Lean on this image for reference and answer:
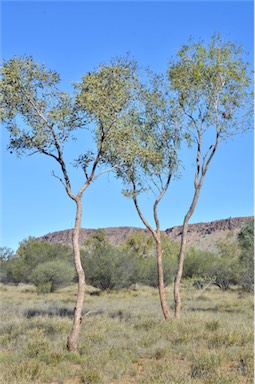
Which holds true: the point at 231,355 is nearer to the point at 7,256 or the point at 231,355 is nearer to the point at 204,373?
the point at 204,373

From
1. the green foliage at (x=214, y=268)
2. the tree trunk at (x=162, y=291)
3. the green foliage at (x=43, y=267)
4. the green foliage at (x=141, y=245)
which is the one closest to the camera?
the tree trunk at (x=162, y=291)

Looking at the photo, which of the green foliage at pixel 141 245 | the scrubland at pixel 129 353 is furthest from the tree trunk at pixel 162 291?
the green foliage at pixel 141 245

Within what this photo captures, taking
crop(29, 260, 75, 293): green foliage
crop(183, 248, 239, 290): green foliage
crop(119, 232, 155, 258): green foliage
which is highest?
crop(119, 232, 155, 258): green foliage

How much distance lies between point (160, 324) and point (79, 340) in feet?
13.2

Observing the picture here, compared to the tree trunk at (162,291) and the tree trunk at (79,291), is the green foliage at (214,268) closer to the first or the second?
the tree trunk at (162,291)

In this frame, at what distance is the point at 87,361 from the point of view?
12.1m

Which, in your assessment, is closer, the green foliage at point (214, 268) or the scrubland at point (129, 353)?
the scrubland at point (129, 353)

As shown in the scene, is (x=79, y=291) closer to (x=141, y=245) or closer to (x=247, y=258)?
(x=247, y=258)

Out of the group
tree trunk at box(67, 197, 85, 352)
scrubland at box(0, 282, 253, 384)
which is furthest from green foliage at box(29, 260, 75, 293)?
tree trunk at box(67, 197, 85, 352)

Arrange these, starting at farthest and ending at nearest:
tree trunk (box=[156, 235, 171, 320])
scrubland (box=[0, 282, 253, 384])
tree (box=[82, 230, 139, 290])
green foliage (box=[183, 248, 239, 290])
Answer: green foliage (box=[183, 248, 239, 290]) → tree (box=[82, 230, 139, 290]) → tree trunk (box=[156, 235, 171, 320]) → scrubland (box=[0, 282, 253, 384])

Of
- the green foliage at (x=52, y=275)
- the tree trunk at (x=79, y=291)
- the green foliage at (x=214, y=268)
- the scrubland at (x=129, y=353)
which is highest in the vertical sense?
the green foliage at (x=214, y=268)

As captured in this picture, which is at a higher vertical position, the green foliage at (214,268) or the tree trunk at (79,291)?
the green foliage at (214,268)

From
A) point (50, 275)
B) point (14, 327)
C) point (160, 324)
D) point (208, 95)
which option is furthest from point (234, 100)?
point (50, 275)

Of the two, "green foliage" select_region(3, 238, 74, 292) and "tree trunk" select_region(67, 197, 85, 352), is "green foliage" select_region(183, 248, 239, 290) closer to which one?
"green foliage" select_region(3, 238, 74, 292)
